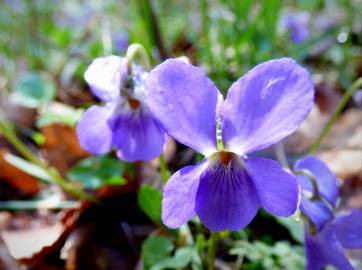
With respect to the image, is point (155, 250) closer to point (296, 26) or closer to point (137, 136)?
point (137, 136)

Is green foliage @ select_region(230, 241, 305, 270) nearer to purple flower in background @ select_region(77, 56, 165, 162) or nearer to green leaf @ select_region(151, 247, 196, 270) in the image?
green leaf @ select_region(151, 247, 196, 270)

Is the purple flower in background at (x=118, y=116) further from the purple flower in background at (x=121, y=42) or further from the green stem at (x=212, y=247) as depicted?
the purple flower in background at (x=121, y=42)

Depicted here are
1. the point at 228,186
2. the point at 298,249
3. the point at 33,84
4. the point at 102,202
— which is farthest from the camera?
the point at 33,84

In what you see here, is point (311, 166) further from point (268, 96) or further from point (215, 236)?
point (268, 96)

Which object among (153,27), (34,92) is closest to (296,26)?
(153,27)

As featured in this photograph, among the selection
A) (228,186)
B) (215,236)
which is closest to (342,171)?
(215,236)

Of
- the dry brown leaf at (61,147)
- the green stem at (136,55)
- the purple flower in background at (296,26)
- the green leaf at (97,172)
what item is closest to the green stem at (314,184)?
the green stem at (136,55)
